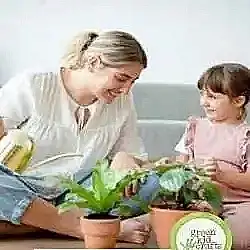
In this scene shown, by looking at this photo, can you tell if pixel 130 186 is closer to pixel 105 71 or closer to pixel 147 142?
pixel 105 71

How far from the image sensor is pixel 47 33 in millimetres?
3250

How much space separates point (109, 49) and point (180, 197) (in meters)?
0.57

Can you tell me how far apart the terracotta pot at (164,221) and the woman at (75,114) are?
0.76ft

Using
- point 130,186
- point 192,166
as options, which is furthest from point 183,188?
point 130,186

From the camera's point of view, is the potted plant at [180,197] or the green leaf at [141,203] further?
the green leaf at [141,203]

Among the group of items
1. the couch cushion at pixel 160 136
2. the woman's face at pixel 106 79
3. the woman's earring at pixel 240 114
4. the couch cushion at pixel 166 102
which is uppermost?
the woman's face at pixel 106 79

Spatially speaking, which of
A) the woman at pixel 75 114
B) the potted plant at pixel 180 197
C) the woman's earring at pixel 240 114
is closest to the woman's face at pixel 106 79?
the woman at pixel 75 114

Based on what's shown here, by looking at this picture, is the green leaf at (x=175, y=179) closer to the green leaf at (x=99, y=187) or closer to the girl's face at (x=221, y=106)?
the green leaf at (x=99, y=187)

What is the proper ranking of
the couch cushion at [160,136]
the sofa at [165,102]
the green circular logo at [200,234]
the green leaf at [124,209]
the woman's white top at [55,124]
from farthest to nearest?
the sofa at [165,102]
the couch cushion at [160,136]
the woman's white top at [55,124]
the green leaf at [124,209]
the green circular logo at [200,234]

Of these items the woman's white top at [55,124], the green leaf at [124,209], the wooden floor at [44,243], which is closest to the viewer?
the green leaf at [124,209]

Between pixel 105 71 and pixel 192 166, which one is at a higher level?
pixel 105 71

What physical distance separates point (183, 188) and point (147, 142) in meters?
1.36

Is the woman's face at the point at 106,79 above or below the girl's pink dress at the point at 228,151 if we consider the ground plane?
above

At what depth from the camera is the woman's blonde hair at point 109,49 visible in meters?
1.82
